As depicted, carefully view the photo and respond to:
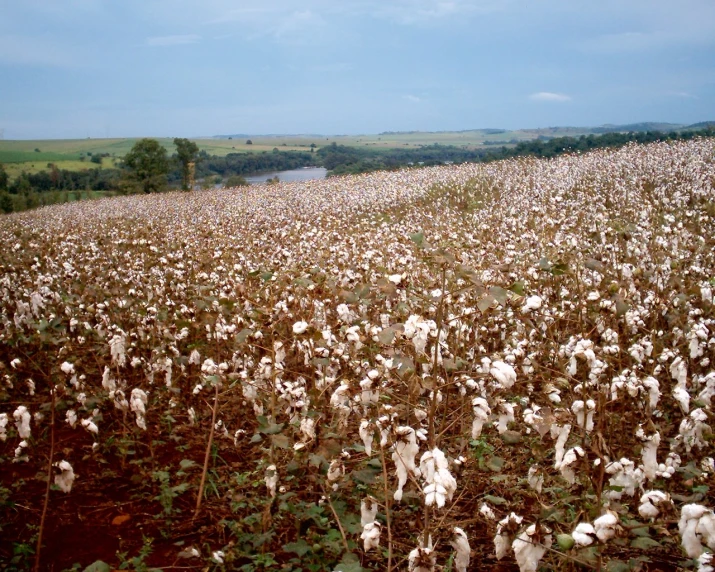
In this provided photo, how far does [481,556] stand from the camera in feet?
10.4

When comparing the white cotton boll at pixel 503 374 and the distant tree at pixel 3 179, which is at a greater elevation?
the distant tree at pixel 3 179

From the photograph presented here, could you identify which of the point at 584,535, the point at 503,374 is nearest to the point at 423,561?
the point at 584,535

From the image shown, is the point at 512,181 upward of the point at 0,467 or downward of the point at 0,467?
upward

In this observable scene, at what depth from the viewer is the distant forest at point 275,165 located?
92.8ft

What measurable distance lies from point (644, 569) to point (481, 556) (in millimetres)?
845

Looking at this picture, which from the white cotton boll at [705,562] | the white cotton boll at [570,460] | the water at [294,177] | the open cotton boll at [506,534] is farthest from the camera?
the water at [294,177]

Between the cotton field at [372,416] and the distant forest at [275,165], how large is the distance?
22038 millimetres

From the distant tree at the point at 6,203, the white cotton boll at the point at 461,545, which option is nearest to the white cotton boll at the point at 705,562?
the white cotton boll at the point at 461,545

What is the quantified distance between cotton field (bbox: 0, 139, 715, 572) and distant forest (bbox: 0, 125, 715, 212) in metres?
22.0

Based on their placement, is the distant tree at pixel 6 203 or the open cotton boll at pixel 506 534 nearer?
the open cotton boll at pixel 506 534

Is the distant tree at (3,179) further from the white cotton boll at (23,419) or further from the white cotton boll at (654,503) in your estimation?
the white cotton boll at (654,503)

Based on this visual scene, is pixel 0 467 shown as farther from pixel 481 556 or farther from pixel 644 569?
pixel 644 569

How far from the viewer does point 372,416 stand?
8.64ft

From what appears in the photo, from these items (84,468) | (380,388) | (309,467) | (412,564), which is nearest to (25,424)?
(84,468)
